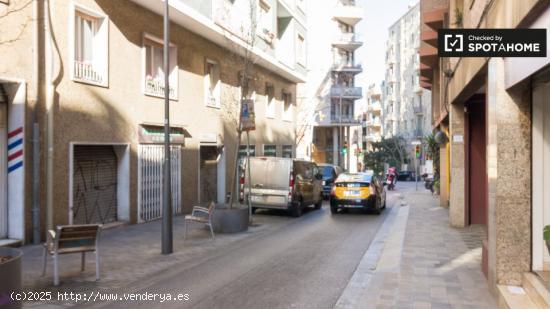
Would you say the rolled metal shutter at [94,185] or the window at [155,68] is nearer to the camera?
the rolled metal shutter at [94,185]

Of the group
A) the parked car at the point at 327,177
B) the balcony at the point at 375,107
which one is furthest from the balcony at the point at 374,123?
the parked car at the point at 327,177

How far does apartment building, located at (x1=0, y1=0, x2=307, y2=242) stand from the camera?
10758 millimetres

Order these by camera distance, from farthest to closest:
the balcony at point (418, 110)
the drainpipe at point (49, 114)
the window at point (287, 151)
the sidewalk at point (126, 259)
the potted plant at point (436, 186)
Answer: the balcony at point (418, 110), the window at point (287, 151), the potted plant at point (436, 186), the drainpipe at point (49, 114), the sidewalk at point (126, 259)

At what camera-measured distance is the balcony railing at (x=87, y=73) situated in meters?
12.4

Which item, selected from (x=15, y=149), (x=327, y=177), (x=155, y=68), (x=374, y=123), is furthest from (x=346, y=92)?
(x=15, y=149)

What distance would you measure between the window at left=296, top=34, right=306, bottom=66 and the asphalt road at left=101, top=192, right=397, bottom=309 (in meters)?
16.4

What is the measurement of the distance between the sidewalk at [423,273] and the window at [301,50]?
55.3ft

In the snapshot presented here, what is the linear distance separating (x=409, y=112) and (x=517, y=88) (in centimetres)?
6693

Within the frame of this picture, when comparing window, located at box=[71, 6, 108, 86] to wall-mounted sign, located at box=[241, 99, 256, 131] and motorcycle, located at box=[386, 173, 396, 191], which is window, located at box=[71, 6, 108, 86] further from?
motorcycle, located at box=[386, 173, 396, 191]

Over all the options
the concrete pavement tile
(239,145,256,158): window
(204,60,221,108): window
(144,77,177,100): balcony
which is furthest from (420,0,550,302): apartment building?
(239,145,256,158): window

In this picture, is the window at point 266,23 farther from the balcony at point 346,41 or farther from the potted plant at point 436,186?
the balcony at point 346,41

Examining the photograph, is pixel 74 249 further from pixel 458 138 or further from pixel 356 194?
pixel 356 194

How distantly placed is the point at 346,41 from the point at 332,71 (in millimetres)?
3794

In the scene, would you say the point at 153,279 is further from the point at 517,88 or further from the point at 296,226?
the point at 296,226
